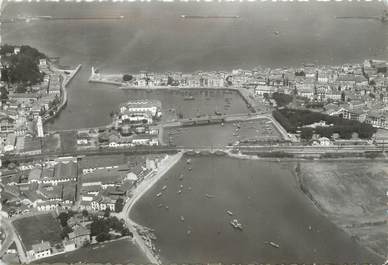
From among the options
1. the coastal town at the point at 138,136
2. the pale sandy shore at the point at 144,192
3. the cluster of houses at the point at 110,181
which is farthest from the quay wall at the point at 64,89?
the pale sandy shore at the point at 144,192

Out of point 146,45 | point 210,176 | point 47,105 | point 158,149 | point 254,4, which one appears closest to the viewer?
point 210,176

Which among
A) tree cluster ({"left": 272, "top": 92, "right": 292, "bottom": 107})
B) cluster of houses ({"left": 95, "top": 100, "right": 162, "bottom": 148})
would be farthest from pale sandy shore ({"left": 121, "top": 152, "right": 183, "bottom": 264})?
tree cluster ({"left": 272, "top": 92, "right": 292, "bottom": 107})

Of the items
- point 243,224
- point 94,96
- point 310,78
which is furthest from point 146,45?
point 243,224

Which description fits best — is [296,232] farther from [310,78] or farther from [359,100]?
[310,78]

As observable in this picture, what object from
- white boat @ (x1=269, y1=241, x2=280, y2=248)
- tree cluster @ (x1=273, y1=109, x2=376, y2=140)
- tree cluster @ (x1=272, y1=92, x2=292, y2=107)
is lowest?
white boat @ (x1=269, y1=241, x2=280, y2=248)

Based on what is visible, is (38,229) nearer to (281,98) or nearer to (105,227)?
(105,227)

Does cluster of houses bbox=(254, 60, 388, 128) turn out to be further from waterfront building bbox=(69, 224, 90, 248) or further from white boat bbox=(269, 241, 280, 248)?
waterfront building bbox=(69, 224, 90, 248)
